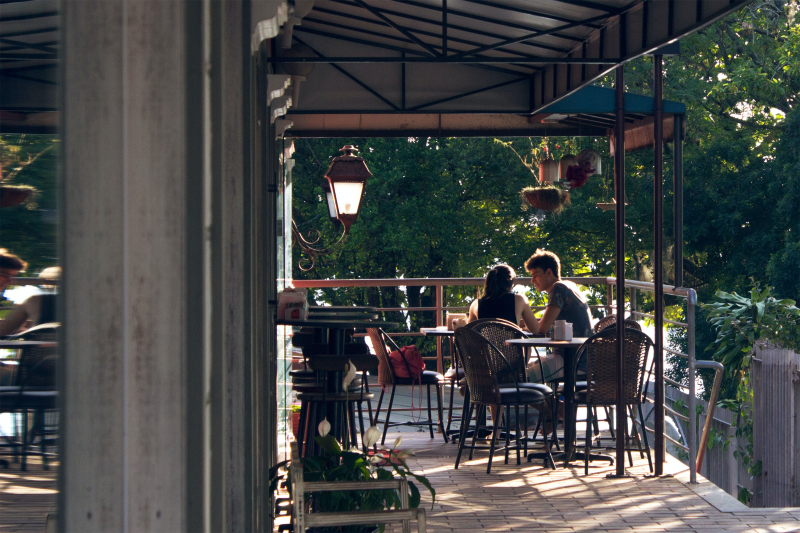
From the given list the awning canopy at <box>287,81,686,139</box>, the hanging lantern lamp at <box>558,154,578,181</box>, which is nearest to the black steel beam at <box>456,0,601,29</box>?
the awning canopy at <box>287,81,686,139</box>

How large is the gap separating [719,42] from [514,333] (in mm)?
13964

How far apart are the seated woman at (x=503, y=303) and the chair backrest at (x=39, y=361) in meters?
4.99

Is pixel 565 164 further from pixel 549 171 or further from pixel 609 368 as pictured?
pixel 609 368

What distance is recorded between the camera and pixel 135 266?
105 cm

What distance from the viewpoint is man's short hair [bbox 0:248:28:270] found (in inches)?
27.7

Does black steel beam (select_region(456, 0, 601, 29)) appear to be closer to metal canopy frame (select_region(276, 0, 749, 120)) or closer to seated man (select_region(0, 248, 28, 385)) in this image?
metal canopy frame (select_region(276, 0, 749, 120))

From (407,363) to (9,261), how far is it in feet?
17.5

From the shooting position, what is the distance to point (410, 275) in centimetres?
1975

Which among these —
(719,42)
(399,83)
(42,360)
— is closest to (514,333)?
(399,83)

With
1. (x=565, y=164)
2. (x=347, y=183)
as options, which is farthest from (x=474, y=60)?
(x=565, y=164)

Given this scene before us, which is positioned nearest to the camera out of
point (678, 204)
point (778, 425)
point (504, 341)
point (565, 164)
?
point (504, 341)

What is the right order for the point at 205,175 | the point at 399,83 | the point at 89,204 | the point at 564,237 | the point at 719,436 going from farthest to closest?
Answer: the point at 564,237, the point at 719,436, the point at 399,83, the point at 205,175, the point at 89,204

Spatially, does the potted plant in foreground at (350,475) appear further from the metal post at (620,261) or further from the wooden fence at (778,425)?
the wooden fence at (778,425)

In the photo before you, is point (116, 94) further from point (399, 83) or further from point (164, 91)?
point (399, 83)
